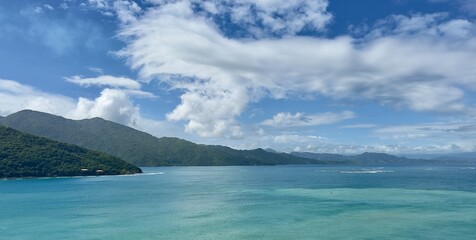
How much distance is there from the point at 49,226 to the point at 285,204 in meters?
53.4

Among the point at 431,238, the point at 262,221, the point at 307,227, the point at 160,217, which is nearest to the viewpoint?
the point at 431,238

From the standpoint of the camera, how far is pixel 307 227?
213ft

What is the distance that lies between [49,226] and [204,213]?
30.4 meters

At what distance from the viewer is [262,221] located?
70.8 m

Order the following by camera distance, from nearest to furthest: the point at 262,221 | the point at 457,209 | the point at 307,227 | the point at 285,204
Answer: the point at 307,227, the point at 262,221, the point at 457,209, the point at 285,204

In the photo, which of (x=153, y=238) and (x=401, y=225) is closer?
(x=153, y=238)

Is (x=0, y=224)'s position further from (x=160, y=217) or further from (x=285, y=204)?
(x=285, y=204)

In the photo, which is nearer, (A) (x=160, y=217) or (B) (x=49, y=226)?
(B) (x=49, y=226)

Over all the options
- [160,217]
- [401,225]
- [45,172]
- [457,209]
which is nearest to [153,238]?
[160,217]

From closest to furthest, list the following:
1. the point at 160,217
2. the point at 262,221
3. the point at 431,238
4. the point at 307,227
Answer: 1. the point at 431,238
2. the point at 307,227
3. the point at 262,221
4. the point at 160,217

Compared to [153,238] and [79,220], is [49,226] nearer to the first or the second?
[79,220]

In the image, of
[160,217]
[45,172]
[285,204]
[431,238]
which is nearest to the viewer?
[431,238]

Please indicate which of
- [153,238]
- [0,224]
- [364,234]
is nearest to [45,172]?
[0,224]

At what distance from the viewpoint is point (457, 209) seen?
82812mm
